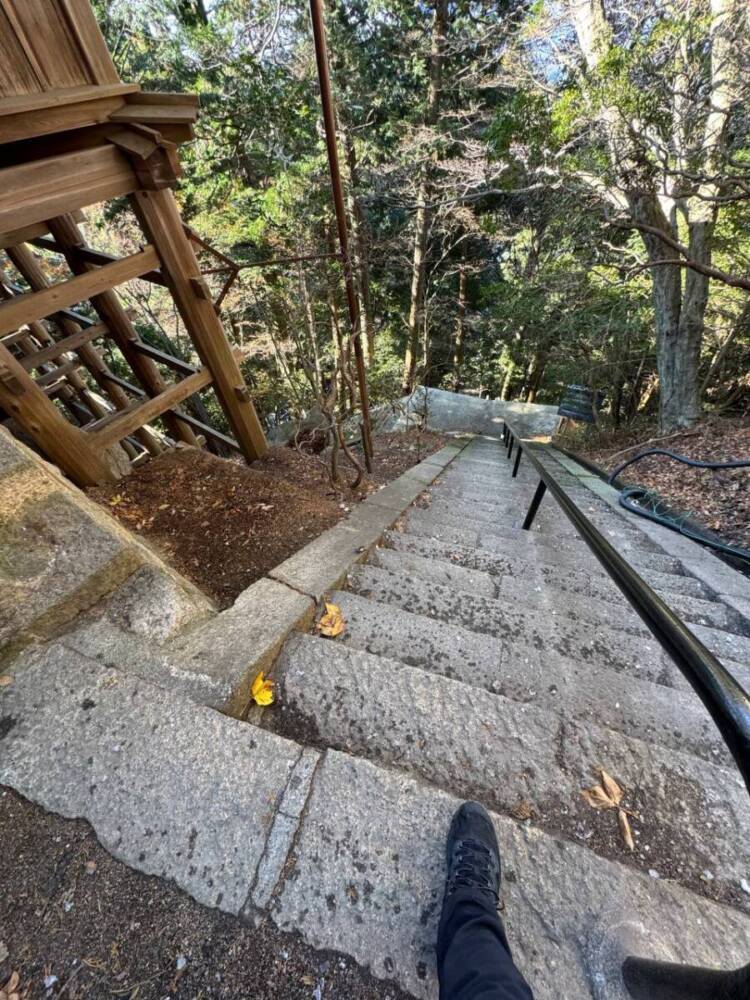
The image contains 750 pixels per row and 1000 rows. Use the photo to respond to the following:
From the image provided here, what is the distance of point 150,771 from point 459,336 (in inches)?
598

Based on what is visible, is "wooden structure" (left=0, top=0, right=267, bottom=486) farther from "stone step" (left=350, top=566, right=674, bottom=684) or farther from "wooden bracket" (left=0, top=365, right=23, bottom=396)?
"stone step" (left=350, top=566, right=674, bottom=684)

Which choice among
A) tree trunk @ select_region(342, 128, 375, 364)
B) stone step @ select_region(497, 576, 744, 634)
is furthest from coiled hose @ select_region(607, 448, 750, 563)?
tree trunk @ select_region(342, 128, 375, 364)

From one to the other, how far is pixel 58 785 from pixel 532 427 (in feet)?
38.8

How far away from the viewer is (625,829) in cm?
111

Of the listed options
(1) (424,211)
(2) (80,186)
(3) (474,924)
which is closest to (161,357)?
(2) (80,186)

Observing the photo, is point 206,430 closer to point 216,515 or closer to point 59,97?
point 216,515

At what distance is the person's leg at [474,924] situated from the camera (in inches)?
32.2

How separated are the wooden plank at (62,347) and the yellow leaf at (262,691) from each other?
3.25 metres

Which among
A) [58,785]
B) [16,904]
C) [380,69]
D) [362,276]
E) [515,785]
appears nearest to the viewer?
[16,904]

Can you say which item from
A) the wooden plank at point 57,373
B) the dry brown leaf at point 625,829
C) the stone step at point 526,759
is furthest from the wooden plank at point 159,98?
the dry brown leaf at point 625,829

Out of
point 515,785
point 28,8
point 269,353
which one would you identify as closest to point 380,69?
point 269,353

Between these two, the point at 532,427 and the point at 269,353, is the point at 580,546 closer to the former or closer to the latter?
the point at 532,427

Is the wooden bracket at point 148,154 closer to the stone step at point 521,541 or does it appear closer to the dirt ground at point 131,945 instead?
the stone step at point 521,541

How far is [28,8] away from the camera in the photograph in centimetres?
189
